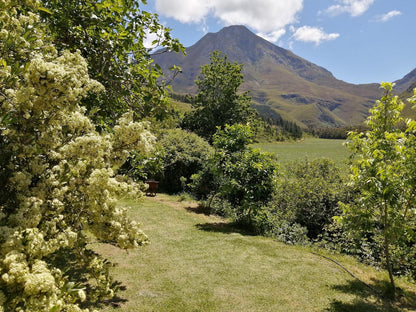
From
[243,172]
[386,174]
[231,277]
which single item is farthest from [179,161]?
[386,174]

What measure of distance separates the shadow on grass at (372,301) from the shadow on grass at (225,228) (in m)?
4.71

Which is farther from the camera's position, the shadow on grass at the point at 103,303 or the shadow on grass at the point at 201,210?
the shadow on grass at the point at 201,210

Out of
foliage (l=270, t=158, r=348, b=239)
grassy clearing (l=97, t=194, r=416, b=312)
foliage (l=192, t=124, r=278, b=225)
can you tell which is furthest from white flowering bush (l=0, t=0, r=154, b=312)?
foliage (l=270, t=158, r=348, b=239)

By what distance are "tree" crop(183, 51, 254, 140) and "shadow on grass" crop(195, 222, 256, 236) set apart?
64.3 ft

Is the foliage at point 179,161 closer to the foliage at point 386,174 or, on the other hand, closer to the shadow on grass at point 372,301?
the shadow on grass at point 372,301

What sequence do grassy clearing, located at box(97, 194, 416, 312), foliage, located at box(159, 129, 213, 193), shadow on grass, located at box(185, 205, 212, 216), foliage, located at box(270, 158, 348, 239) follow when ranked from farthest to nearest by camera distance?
foliage, located at box(159, 129, 213, 193)
shadow on grass, located at box(185, 205, 212, 216)
foliage, located at box(270, 158, 348, 239)
grassy clearing, located at box(97, 194, 416, 312)

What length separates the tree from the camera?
31.5 m

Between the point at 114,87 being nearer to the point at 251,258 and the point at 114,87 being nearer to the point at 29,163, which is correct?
the point at 29,163

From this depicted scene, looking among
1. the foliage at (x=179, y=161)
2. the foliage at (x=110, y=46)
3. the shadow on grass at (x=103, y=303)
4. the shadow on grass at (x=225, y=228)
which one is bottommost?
the shadow on grass at (x=225, y=228)

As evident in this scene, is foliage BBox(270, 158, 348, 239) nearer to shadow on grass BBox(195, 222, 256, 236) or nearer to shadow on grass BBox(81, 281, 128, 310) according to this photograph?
shadow on grass BBox(195, 222, 256, 236)

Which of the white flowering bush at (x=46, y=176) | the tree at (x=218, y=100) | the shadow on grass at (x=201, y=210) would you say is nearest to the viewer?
the white flowering bush at (x=46, y=176)

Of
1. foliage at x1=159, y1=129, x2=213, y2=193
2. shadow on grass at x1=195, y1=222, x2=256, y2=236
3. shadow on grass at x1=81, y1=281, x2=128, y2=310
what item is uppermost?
foliage at x1=159, y1=129, x2=213, y2=193

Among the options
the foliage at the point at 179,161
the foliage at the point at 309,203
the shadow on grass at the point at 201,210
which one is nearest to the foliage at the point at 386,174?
the foliage at the point at 309,203

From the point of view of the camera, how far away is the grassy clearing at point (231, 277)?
18.9 ft
